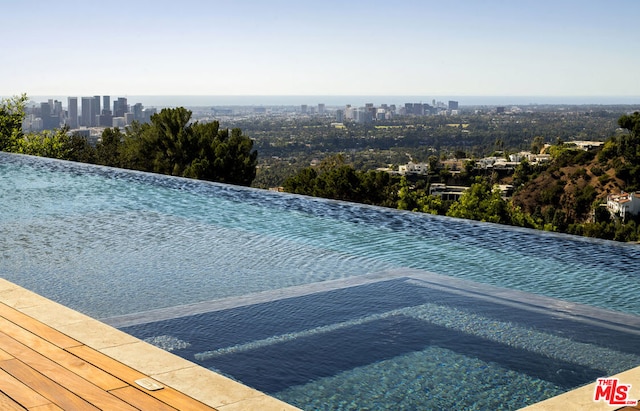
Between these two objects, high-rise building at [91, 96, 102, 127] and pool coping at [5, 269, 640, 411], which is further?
high-rise building at [91, 96, 102, 127]

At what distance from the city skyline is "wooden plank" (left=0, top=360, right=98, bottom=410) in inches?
893

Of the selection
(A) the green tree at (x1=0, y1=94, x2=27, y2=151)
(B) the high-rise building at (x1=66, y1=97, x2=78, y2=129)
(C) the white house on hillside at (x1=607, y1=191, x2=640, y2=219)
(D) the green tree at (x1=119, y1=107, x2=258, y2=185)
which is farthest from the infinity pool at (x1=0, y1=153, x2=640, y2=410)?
(B) the high-rise building at (x1=66, y1=97, x2=78, y2=129)

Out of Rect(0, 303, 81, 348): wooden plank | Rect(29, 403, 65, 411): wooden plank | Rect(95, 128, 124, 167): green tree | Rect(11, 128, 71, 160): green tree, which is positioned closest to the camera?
Rect(29, 403, 65, 411): wooden plank

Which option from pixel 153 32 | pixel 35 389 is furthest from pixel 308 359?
pixel 153 32

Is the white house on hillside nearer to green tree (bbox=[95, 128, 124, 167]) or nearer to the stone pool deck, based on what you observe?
green tree (bbox=[95, 128, 124, 167])

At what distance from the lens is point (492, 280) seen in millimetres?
4355

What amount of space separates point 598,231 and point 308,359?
118ft

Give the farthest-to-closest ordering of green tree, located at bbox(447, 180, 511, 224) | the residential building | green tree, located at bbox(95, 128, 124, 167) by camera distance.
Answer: the residential building
green tree, located at bbox(447, 180, 511, 224)
green tree, located at bbox(95, 128, 124, 167)

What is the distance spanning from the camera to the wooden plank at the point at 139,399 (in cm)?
192

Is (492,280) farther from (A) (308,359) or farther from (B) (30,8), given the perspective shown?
(B) (30,8)

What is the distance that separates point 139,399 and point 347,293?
2.13m

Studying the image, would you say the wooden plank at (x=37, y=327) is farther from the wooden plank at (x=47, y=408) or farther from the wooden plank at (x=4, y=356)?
the wooden plank at (x=47, y=408)

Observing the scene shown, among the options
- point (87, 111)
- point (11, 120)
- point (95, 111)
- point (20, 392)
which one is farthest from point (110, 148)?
point (95, 111)

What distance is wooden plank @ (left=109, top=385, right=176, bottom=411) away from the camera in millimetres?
1921
